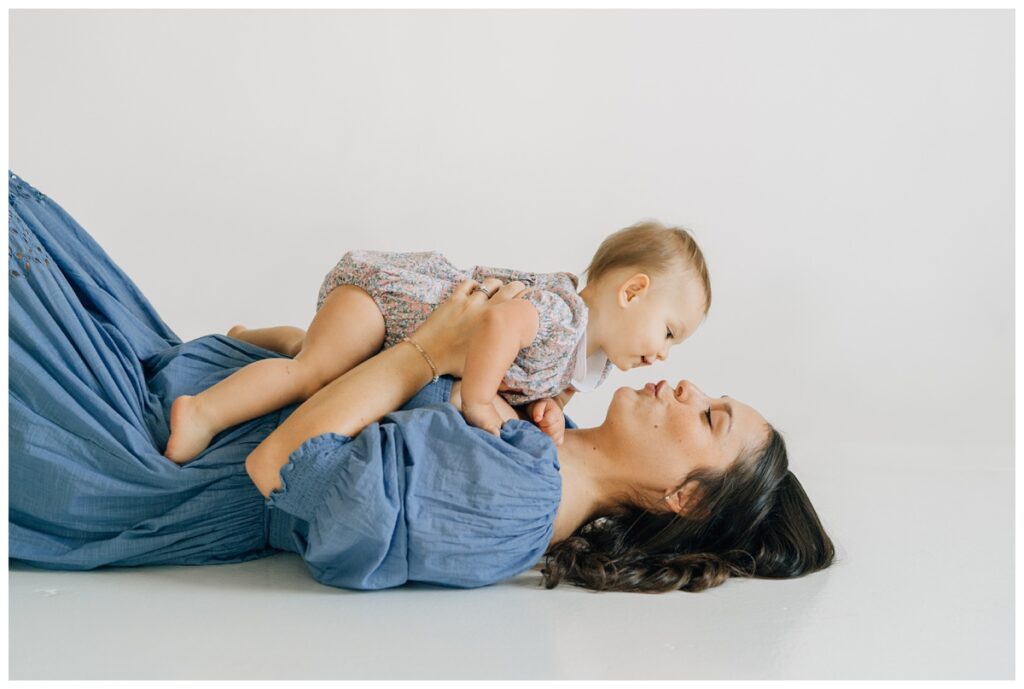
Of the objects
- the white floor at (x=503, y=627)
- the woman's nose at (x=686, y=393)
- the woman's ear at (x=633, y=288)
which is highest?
the woman's ear at (x=633, y=288)

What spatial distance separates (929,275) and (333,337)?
2592 mm

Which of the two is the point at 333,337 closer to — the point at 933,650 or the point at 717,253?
the point at 933,650

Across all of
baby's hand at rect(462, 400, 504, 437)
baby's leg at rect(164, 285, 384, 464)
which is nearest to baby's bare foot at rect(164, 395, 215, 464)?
baby's leg at rect(164, 285, 384, 464)

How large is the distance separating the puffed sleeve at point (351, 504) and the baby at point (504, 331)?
0.24m

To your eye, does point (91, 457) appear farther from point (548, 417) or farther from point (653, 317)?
point (653, 317)

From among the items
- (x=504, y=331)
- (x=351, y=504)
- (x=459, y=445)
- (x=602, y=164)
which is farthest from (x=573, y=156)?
(x=351, y=504)

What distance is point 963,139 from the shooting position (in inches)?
159

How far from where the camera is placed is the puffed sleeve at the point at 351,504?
1.93 m

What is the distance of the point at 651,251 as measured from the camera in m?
2.51

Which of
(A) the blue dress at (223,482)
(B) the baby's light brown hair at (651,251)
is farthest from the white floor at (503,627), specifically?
(B) the baby's light brown hair at (651,251)

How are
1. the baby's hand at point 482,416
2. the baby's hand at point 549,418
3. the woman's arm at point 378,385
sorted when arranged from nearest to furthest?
the woman's arm at point 378,385 → the baby's hand at point 482,416 → the baby's hand at point 549,418

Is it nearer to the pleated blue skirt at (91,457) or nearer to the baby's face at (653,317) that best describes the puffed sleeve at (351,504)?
the pleated blue skirt at (91,457)

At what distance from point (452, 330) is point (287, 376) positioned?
1.13 feet

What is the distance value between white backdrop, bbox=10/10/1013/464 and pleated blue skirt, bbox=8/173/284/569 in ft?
5.49
